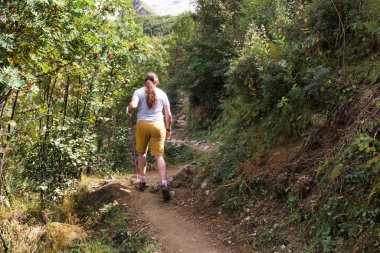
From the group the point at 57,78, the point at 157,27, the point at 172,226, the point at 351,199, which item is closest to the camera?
the point at 351,199

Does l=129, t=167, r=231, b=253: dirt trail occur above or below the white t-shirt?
below

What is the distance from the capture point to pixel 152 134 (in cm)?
627

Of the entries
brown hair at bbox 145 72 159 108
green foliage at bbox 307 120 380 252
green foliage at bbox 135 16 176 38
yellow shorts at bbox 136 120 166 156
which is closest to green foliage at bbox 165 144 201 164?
yellow shorts at bbox 136 120 166 156

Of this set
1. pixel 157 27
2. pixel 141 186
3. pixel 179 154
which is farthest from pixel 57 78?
pixel 157 27

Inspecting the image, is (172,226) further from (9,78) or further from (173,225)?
(9,78)

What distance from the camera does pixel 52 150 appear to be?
6660 millimetres

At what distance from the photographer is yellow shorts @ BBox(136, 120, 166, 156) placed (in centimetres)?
622

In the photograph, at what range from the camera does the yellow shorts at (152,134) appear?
6.22 meters

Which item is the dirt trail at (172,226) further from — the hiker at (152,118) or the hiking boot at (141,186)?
the hiker at (152,118)

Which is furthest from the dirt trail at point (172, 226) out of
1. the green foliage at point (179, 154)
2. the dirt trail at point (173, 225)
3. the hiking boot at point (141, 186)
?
the green foliage at point (179, 154)

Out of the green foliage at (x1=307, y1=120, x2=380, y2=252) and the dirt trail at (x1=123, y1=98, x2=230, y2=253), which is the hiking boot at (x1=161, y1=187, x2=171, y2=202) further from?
the green foliage at (x1=307, y1=120, x2=380, y2=252)

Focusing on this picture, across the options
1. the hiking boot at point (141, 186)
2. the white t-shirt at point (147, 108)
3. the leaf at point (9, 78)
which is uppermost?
the leaf at point (9, 78)

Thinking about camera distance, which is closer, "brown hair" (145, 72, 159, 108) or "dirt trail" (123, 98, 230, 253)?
"dirt trail" (123, 98, 230, 253)

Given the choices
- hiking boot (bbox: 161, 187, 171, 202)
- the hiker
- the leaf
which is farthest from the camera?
the hiker
